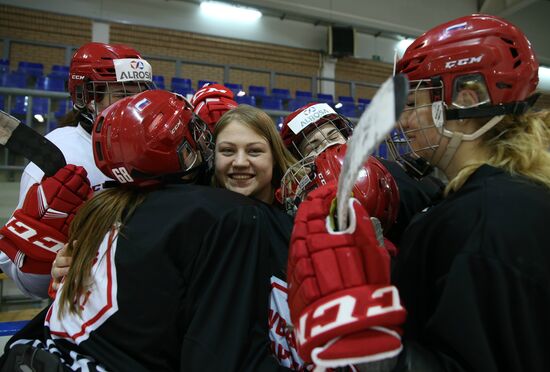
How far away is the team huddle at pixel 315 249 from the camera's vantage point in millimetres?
949

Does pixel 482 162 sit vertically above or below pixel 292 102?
below

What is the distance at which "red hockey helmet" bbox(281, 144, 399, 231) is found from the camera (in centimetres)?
169

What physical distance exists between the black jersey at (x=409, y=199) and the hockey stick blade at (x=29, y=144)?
5.48 feet

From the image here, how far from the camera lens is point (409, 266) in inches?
48.5

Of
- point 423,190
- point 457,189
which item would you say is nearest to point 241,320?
point 457,189

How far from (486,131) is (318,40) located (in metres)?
13.6

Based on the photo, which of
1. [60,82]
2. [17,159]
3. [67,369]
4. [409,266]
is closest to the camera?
[409,266]

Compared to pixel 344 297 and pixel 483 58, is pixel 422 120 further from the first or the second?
pixel 344 297

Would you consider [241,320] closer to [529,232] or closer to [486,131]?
[529,232]

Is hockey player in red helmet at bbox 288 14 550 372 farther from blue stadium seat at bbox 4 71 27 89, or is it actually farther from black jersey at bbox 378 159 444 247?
blue stadium seat at bbox 4 71 27 89

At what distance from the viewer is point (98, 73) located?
251cm

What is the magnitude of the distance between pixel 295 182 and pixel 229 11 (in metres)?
12.2

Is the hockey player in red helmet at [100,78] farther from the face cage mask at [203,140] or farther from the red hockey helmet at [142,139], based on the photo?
the red hockey helmet at [142,139]

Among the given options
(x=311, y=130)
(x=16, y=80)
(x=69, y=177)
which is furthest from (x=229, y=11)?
(x=69, y=177)
